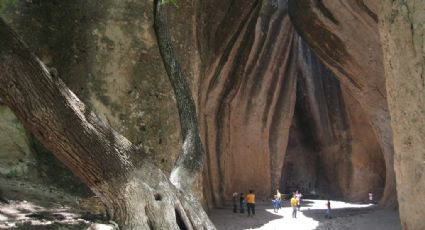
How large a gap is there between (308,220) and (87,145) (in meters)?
10.3

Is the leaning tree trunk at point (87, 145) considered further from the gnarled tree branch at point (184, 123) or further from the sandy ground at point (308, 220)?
the sandy ground at point (308, 220)

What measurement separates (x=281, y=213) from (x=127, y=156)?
1140 centimetres

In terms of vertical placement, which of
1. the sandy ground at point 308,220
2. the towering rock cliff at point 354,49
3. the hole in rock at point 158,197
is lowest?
the sandy ground at point 308,220

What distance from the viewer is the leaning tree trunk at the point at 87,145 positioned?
3.90 m

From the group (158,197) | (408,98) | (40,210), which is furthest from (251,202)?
(158,197)

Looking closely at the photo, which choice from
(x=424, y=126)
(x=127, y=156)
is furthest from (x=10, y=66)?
(x=424, y=126)

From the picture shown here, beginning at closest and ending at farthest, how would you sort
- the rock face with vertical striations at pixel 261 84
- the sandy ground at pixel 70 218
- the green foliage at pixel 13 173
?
the sandy ground at pixel 70 218, the rock face with vertical striations at pixel 261 84, the green foliage at pixel 13 173

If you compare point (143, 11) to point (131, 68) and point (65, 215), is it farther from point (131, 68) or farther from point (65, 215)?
point (65, 215)

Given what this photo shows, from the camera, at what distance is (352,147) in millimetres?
20266

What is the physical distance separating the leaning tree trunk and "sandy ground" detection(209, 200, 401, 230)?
7.65 m

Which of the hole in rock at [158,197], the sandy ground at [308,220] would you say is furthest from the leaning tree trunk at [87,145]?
the sandy ground at [308,220]

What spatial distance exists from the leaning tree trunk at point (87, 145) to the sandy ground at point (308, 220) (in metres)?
7.65

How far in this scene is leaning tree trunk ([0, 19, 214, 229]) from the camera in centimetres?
390

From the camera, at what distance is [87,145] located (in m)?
4.10
